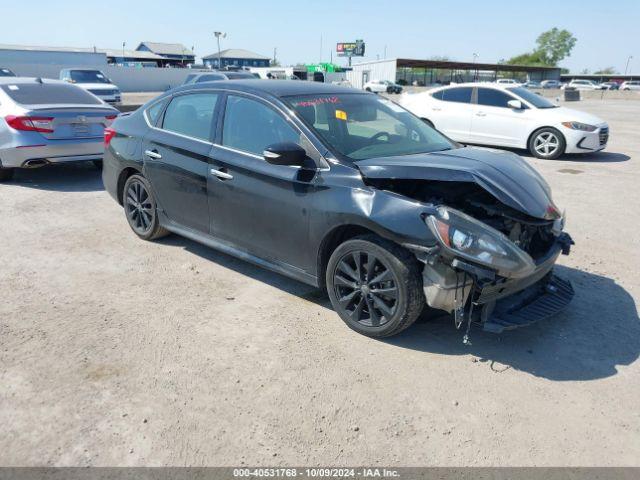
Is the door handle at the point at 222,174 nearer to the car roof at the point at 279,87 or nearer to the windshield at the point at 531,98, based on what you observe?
the car roof at the point at 279,87

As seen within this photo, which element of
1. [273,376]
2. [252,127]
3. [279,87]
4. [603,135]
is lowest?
[273,376]

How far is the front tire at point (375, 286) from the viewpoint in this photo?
3.39m

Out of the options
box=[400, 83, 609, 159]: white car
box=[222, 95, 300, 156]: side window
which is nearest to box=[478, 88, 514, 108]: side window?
box=[400, 83, 609, 159]: white car

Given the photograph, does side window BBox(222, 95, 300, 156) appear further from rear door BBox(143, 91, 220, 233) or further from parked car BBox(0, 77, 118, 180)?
parked car BBox(0, 77, 118, 180)

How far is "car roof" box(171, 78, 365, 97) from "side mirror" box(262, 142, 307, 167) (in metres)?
0.79

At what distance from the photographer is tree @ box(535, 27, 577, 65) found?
387 feet

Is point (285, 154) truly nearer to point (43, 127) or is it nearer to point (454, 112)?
point (43, 127)

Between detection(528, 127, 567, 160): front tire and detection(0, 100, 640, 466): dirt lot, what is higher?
detection(528, 127, 567, 160): front tire

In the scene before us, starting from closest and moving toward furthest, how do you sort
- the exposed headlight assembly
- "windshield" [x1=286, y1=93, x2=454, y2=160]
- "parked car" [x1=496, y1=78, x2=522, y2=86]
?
"windshield" [x1=286, y1=93, x2=454, y2=160] < the exposed headlight assembly < "parked car" [x1=496, y1=78, x2=522, y2=86]

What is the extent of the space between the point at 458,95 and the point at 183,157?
9.05m

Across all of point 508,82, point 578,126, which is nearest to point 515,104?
point 578,126

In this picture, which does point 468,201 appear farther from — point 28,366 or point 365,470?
point 28,366

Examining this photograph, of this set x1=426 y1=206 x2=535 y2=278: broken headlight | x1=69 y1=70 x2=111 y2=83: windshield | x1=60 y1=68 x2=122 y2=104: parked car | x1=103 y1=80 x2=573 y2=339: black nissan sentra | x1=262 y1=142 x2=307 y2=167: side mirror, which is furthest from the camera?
x1=69 y1=70 x2=111 y2=83: windshield

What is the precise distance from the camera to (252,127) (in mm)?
4309
